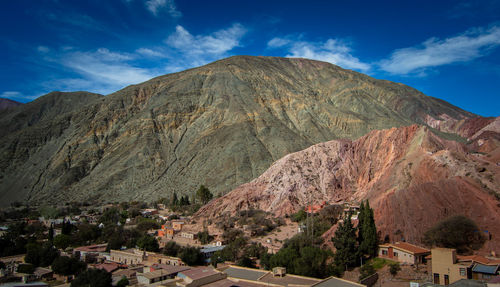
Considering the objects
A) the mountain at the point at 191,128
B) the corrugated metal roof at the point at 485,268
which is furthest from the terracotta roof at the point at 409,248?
the mountain at the point at 191,128

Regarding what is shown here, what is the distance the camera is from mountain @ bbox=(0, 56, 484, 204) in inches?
2889

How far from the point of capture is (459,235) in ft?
73.6

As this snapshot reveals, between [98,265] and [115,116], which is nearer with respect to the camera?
[98,265]

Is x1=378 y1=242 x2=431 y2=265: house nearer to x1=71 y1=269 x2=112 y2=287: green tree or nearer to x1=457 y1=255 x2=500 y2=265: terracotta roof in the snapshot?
x1=457 y1=255 x2=500 y2=265: terracotta roof

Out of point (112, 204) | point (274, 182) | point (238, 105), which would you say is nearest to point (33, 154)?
point (112, 204)

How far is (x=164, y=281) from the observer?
81.3ft

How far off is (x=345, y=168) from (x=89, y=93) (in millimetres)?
109123

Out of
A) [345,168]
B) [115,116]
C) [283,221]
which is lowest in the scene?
[283,221]

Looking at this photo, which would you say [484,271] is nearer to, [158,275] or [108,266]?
[158,275]

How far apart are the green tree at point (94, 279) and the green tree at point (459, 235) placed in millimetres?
18360

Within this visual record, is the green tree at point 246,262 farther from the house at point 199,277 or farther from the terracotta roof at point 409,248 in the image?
the terracotta roof at point 409,248

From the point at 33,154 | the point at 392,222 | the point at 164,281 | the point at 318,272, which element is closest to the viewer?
the point at 318,272

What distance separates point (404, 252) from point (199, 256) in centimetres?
1422

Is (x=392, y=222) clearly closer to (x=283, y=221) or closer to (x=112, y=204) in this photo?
(x=283, y=221)
